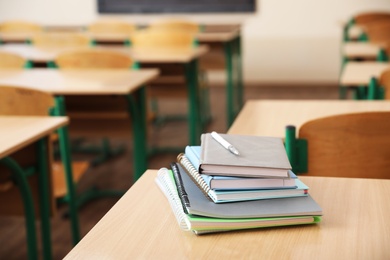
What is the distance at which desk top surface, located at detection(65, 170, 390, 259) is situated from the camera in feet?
3.51

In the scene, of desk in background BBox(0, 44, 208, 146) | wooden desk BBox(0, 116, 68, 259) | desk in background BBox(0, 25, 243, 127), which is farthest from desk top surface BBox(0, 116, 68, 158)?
desk in background BBox(0, 25, 243, 127)

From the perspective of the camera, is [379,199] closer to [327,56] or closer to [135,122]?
[135,122]

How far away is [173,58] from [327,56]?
156 inches

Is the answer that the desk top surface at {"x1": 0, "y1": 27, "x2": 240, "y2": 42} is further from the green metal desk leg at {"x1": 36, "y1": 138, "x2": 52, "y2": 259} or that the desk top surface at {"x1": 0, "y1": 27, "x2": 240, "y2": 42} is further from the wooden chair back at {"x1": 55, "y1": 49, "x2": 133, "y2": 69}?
the green metal desk leg at {"x1": 36, "y1": 138, "x2": 52, "y2": 259}

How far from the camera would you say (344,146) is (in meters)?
1.69

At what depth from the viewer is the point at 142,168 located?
3236mm

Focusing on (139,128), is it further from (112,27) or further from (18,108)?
(112,27)

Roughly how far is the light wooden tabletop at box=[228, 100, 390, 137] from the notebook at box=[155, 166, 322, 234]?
781 millimetres

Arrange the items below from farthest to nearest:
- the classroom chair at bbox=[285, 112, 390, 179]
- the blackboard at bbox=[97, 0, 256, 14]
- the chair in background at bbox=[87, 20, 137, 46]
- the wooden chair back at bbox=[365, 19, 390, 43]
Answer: the blackboard at bbox=[97, 0, 256, 14], the chair in background at bbox=[87, 20, 137, 46], the wooden chair back at bbox=[365, 19, 390, 43], the classroom chair at bbox=[285, 112, 390, 179]

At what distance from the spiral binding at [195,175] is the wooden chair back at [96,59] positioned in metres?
2.25

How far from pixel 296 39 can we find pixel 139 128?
15.5ft

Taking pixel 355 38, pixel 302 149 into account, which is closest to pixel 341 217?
pixel 302 149

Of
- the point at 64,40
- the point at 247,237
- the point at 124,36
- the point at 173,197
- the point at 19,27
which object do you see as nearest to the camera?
the point at 247,237

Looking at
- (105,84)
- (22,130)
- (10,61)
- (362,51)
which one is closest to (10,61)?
(10,61)
